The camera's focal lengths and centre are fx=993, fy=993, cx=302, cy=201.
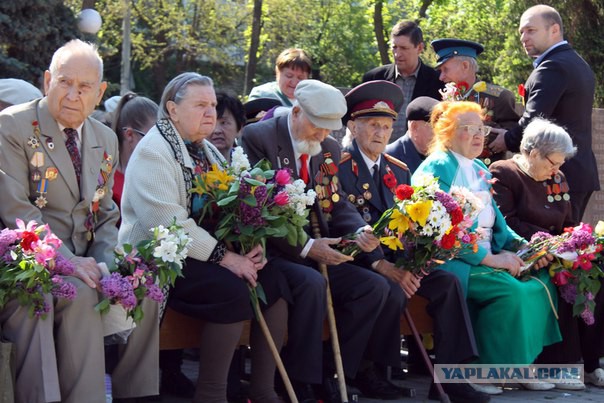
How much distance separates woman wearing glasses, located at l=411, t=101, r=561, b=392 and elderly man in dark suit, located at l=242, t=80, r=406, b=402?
66 centimetres

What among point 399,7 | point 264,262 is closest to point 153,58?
point 399,7

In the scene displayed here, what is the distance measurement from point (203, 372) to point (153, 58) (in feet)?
98.8

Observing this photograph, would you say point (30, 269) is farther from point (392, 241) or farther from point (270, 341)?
point (392, 241)

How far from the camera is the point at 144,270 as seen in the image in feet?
15.5

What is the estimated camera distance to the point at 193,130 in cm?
550

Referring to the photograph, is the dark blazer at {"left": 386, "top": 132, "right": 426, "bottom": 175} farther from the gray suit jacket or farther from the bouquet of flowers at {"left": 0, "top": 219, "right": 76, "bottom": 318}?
the bouquet of flowers at {"left": 0, "top": 219, "right": 76, "bottom": 318}

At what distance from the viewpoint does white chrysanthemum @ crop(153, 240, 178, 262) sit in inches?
187

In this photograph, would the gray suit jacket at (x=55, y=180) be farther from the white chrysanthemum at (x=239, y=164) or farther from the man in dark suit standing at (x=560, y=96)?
→ the man in dark suit standing at (x=560, y=96)

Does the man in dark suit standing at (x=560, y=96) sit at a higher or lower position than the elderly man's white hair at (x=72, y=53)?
lower

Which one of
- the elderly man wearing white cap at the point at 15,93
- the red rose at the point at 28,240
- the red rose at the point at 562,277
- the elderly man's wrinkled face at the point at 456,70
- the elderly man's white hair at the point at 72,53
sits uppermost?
the elderly man's white hair at the point at 72,53
